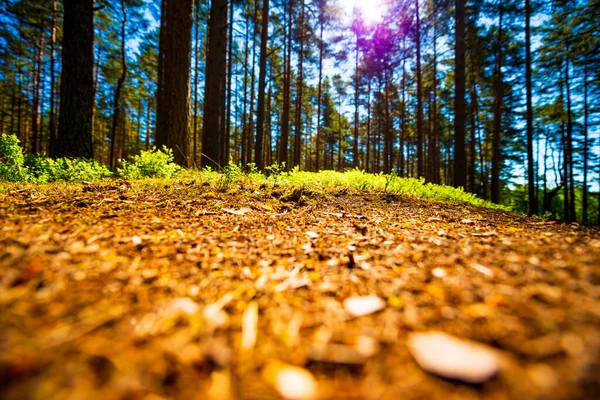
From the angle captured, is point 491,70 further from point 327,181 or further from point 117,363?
point 117,363

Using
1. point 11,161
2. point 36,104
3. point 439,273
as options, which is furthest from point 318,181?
point 36,104

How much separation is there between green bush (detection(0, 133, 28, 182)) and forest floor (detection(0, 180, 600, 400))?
106 inches

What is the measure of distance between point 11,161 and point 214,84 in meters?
4.53

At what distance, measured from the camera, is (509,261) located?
1.19 meters

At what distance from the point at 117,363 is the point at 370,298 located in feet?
2.72

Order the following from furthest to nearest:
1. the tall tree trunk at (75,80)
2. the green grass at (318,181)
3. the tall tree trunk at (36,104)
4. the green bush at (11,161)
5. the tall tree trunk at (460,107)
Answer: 1. the tall tree trunk at (36,104)
2. the tall tree trunk at (460,107)
3. the tall tree trunk at (75,80)
4. the green grass at (318,181)
5. the green bush at (11,161)

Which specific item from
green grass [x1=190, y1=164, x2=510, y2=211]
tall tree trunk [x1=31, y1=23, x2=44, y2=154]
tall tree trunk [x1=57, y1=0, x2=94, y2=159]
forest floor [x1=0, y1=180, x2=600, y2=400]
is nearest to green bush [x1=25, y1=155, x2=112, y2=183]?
tall tree trunk [x1=57, y1=0, x2=94, y2=159]

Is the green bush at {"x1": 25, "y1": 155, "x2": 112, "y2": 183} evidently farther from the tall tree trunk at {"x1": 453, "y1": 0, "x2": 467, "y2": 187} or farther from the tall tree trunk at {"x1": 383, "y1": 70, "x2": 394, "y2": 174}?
the tall tree trunk at {"x1": 383, "y1": 70, "x2": 394, "y2": 174}

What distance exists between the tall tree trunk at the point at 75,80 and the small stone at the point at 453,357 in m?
6.57

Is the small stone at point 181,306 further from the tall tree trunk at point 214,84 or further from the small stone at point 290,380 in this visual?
the tall tree trunk at point 214,84

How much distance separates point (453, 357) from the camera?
0.64 m

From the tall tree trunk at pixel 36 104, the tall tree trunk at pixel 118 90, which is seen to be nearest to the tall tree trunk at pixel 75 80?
the tall tree trunk at pixel 118 90

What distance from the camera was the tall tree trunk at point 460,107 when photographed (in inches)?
359

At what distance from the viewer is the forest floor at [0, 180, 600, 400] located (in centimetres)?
57
